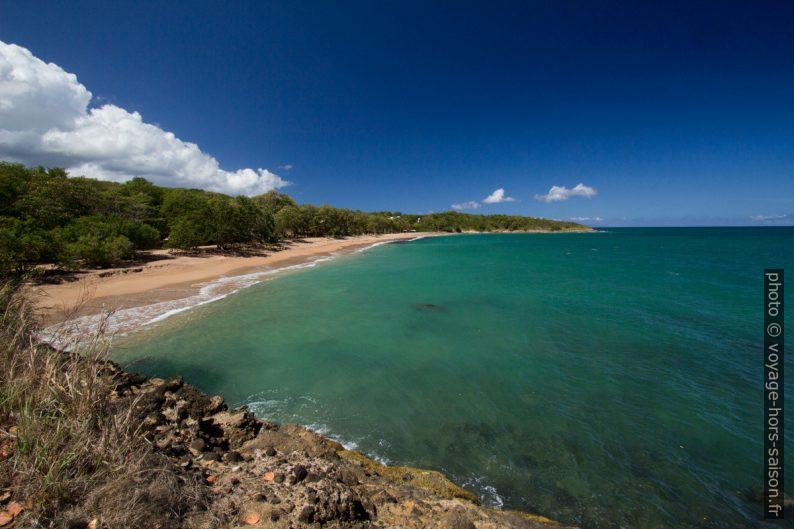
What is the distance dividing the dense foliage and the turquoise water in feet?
39.7

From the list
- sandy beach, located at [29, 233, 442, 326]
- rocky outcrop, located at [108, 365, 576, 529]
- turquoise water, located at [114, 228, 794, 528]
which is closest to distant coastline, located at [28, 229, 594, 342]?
sandy beach, located at [29, 233, 442, 326]

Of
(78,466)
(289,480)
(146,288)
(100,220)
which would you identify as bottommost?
(289,480)

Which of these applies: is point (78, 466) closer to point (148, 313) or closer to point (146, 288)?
point (148, 313)

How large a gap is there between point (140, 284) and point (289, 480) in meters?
22.8

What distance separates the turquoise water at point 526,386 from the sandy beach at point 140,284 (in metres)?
4.10

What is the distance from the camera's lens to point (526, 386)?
30.3 ft

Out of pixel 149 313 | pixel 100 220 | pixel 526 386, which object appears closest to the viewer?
pixel 526 386

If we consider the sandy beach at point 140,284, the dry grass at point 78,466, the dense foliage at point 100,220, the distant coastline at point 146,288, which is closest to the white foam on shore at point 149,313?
the distant coastline at point 146,288

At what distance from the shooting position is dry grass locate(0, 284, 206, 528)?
9.11 feet

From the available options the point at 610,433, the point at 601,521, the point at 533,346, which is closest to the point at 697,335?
the point at 533,346

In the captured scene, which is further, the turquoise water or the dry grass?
the turquoise water

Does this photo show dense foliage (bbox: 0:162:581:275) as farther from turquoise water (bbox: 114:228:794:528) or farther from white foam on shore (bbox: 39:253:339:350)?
turquoise water (bbox: 114:228:794:528)

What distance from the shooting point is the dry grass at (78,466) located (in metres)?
2.78

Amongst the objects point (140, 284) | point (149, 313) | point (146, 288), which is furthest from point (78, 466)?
point (140, 284)
